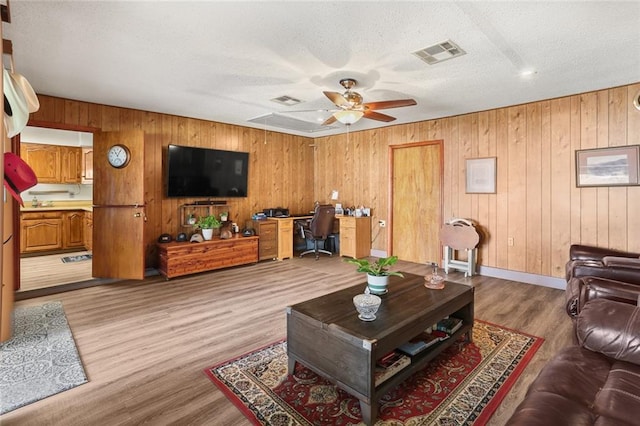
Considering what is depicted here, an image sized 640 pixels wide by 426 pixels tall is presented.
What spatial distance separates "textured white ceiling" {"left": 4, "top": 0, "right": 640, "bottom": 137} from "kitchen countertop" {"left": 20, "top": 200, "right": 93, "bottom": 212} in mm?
3410

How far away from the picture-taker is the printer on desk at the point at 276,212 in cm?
625

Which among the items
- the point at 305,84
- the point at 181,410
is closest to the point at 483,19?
the point at 305,84

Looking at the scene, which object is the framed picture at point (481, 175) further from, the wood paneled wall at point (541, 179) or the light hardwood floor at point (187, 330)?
the light hardwood floor at point (187, 330)

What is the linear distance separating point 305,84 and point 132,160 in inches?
104

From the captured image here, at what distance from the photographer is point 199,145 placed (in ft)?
18.1

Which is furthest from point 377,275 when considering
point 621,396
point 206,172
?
point 206,172

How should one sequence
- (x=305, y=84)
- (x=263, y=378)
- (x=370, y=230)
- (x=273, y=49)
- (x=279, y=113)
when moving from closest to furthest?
1. (x=263, y=378)
2. (x=273, y=49)
3. (x=305, y=84)
4. (x=279, y=113)
5. (x=370, y=230)

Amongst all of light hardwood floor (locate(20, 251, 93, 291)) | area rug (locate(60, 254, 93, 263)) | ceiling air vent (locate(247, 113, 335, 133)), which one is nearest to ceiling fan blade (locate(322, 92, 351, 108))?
ceiling air vent (locate(247, 113, 335, 133))

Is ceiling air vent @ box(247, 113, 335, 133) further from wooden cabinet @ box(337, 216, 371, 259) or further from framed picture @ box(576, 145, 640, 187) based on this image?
framed picture @ box(576, 145, 640, 187)

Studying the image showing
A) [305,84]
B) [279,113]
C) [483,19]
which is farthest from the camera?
[279,113]

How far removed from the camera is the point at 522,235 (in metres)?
4.59

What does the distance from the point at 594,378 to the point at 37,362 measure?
344cm

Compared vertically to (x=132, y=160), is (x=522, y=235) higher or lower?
lower

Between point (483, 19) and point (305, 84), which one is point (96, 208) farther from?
point (483, 19)
